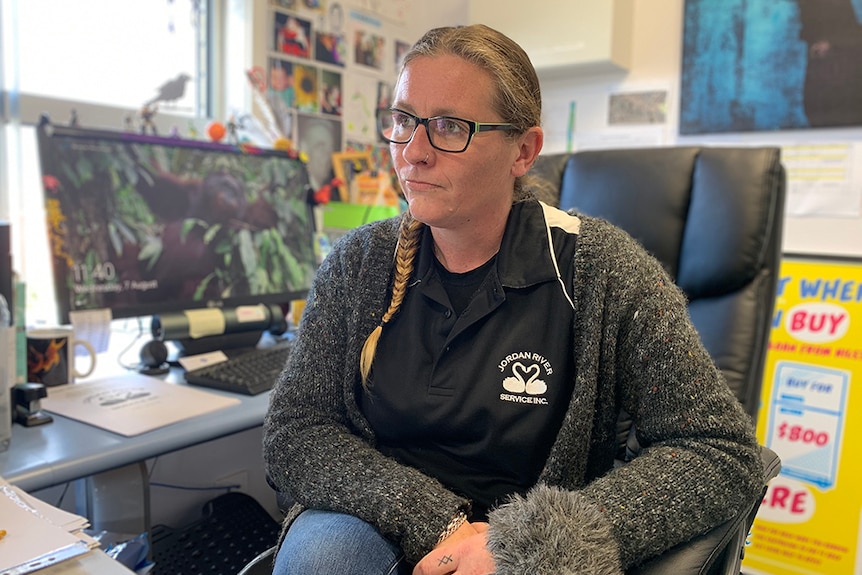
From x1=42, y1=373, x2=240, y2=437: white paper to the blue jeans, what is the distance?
1.17ft

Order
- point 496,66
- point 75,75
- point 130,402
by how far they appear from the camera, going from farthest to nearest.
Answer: point 75,75 < point 130,402 < point 496,66

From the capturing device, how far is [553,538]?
78 cm

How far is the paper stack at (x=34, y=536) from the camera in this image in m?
0.71

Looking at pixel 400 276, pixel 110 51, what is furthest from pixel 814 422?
pixel 110 51

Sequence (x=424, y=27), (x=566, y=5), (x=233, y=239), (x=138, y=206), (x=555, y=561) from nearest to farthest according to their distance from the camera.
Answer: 1. (x=555, y=561)
2. (x=138, y=206)
3. (x=233, y=239)
4. (x=566, y=5)
5. (x=424, y=27)

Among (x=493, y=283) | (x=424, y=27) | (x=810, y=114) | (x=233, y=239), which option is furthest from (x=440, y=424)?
(x=424, y=27)

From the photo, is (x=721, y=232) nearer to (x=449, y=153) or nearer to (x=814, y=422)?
(x=449, y=153)

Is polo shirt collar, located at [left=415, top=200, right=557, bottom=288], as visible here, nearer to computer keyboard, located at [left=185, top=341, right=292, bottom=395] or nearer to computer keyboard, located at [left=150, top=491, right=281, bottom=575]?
computer keyboard, located at [left=185, top=341, right=292, bottom=395]

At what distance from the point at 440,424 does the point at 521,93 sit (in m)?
0.50

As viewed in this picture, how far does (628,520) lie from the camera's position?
0.82 meters

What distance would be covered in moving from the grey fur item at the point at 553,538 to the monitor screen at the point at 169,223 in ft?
3.20

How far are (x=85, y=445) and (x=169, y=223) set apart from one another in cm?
61

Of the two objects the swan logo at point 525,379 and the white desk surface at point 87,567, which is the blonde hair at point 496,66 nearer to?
the swan logo at point 525,379

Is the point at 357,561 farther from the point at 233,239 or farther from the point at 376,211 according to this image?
the point at 376,211
